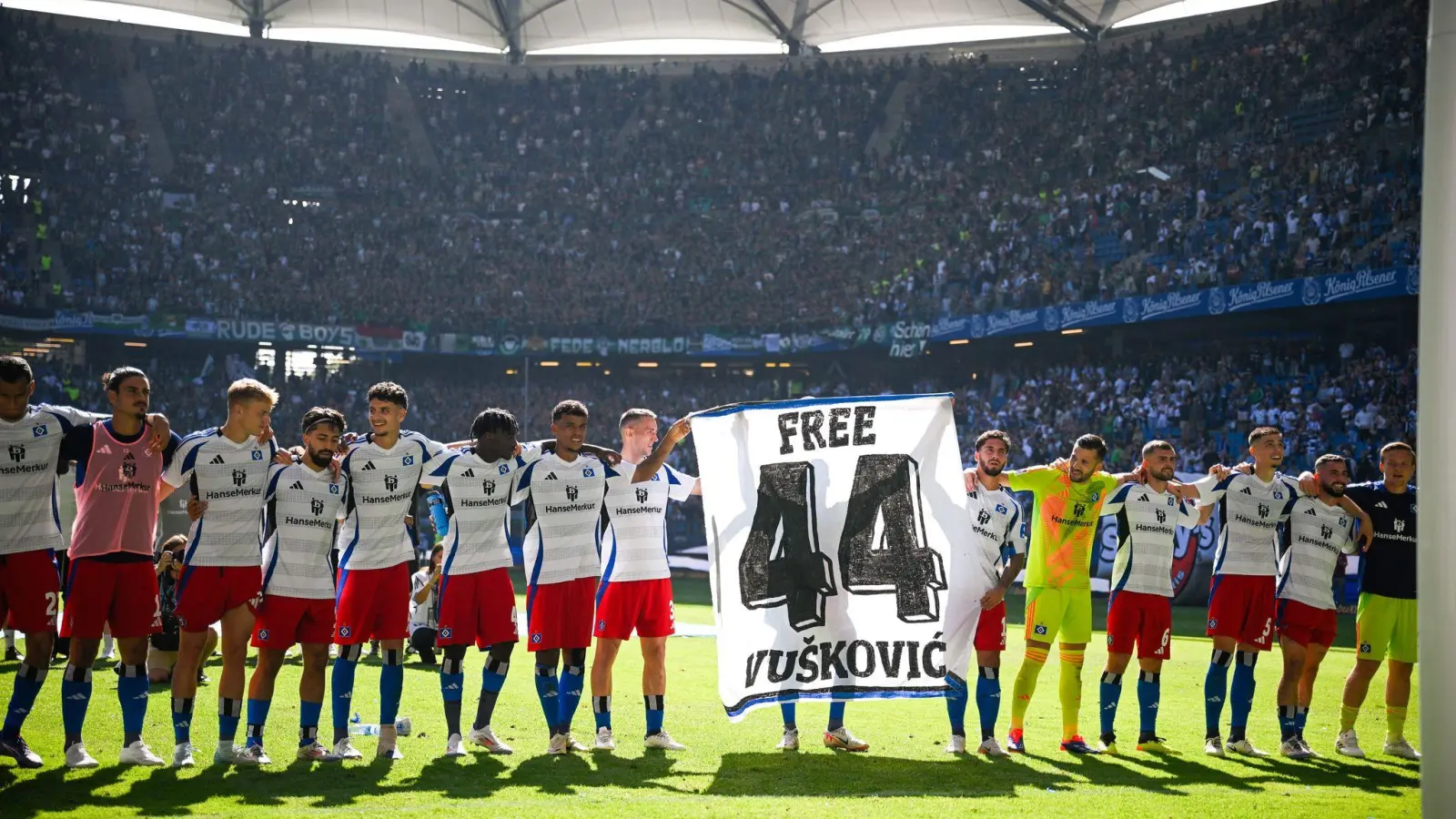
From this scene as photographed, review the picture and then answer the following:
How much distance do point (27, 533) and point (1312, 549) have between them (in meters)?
9.95

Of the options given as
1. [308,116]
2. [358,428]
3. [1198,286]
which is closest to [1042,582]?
[1198,286]

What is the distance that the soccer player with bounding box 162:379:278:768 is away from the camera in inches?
341

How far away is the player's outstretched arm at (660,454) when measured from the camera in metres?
9.39

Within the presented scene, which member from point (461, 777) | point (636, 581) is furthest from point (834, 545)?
point (461, 777)

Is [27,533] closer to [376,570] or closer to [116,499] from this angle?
[116,499]

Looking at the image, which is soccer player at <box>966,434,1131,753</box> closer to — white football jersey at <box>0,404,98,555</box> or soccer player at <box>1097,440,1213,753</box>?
soccer player at <box>1097,440,1213,753</box>

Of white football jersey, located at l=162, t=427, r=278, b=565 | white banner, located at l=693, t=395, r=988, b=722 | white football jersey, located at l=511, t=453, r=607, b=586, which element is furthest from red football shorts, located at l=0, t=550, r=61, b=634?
white banner, located at l=693, t=395, r=988, b=722

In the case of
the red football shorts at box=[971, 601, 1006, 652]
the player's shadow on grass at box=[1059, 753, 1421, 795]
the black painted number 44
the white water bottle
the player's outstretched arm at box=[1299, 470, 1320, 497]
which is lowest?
the white water bottle

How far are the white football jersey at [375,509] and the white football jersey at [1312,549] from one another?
7267mm

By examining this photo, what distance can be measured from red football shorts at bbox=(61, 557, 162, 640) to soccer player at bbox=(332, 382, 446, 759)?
1260mm

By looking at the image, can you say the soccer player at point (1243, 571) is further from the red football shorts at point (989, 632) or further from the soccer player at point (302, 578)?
the soccer player at point (302, 578)

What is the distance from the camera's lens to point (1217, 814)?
7.76m

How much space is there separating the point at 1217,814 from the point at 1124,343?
102ft

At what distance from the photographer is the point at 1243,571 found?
34.8 ft
